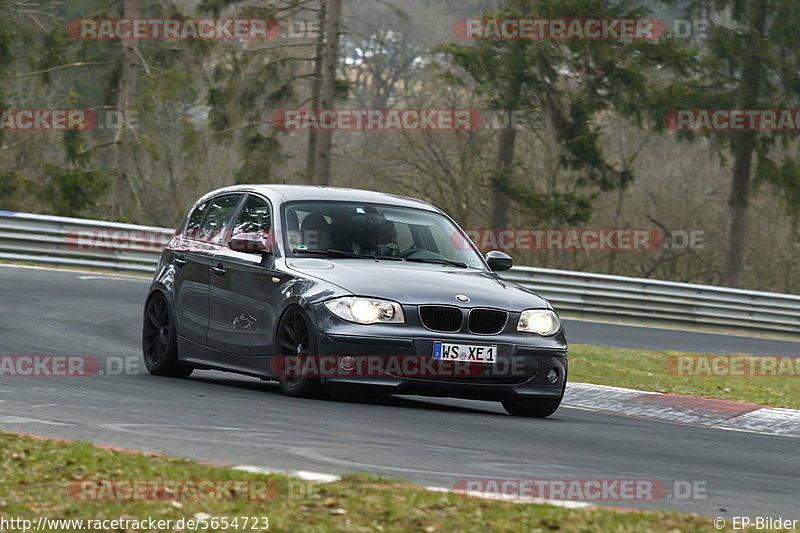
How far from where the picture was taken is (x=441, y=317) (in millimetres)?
9656

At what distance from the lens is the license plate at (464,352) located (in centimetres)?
955

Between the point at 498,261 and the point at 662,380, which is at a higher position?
the point at 498,261

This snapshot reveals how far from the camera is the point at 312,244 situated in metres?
10.5

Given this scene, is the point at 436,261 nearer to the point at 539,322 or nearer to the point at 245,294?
the point at 539,322

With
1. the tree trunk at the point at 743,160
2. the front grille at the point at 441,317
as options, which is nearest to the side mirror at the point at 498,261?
the front grille at the point at 441,317

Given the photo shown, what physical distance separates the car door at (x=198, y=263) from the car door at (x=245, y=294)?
14cm

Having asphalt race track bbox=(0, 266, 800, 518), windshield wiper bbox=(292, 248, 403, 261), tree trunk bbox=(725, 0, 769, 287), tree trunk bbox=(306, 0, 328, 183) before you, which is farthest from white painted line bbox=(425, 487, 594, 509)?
tree trunk bbox=(725, 0, 769, 287)

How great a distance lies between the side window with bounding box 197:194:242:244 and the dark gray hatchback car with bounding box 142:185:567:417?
1cm

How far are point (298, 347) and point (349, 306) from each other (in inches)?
22.1

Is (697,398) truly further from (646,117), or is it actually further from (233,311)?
(646,117)

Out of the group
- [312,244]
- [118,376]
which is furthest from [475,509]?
[118,376]

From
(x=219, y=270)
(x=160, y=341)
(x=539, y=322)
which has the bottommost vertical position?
(x=160, y=341)

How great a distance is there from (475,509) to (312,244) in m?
5.00

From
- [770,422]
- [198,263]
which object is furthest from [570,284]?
[198,263]
